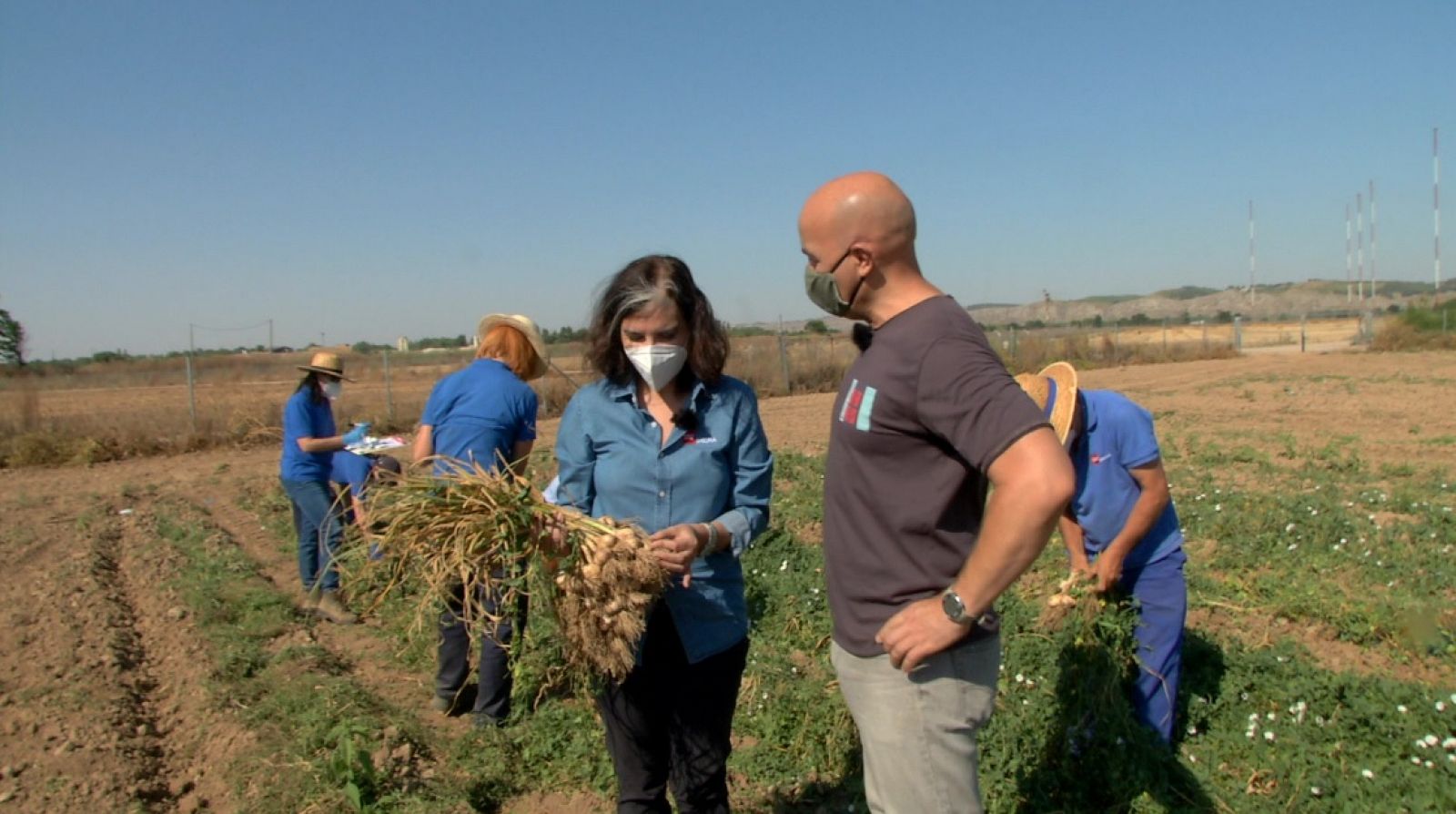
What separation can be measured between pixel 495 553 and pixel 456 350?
2838 cm

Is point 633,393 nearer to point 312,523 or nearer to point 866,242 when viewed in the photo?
point 866,242

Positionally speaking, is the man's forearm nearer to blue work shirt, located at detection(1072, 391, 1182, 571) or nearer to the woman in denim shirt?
the woman in denim shirt

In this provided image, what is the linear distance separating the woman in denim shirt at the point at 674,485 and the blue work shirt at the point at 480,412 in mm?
1672

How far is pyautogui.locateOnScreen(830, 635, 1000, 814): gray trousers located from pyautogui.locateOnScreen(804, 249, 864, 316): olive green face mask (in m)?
0.74

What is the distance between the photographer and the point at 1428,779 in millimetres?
3100

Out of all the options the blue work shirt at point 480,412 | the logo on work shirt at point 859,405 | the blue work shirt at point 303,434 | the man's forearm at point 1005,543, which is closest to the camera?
the man's forearm at point 1005,543

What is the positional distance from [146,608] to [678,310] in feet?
20.7

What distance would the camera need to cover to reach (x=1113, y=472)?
11.3ft

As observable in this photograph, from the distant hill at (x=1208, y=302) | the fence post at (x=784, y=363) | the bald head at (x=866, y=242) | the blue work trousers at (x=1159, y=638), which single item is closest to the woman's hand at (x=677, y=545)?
the bald head at (x=866, y=242)

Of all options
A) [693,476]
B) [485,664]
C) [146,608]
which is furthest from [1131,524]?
[146,608]

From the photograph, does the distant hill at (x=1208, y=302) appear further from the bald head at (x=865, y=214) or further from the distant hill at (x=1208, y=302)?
the bald head at (x=865, y=214)

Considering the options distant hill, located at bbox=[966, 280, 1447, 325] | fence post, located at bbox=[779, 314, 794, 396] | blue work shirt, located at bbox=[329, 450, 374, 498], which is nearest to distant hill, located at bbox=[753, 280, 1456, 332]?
distant hill, located at bbox=[966, 280, 1447, 325]

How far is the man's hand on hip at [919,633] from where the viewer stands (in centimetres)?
177

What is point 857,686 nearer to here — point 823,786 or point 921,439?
point 921,439
